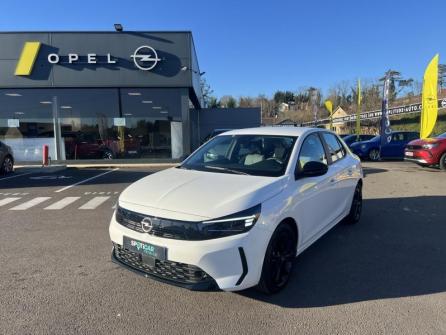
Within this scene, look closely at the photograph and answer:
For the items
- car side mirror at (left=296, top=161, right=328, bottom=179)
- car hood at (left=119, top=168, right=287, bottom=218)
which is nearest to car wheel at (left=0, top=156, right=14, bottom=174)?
car hood at (left=119, top=168, right=287, bottom=218)

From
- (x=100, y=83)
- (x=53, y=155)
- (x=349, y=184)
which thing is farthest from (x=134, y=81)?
(x=349, y=184)

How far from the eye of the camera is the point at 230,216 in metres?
3.09

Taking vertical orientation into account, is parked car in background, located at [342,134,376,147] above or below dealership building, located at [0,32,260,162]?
below

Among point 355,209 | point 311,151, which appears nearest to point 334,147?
point 311,151

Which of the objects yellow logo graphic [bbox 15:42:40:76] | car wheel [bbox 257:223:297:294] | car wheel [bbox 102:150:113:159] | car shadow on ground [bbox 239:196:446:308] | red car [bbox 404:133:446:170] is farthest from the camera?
car wheel [bbox 102:150:113:159]

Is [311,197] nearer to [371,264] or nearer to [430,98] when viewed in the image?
[371,264]

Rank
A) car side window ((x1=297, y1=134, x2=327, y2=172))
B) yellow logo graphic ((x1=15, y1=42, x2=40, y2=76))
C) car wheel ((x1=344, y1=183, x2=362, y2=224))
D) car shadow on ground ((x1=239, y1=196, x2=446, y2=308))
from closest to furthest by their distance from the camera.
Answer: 1. car shadow on ground ((x1=239, y1=196, x2=446, y2=308))
2. car side window ((x1=297, y1=134, x2=327, y2=172))
3. car wheel ((x1=344, y1=183, x2=362, y2=224))
4. yellow logo graphic ((x1=15, y1=42, x2=40, y2=76))

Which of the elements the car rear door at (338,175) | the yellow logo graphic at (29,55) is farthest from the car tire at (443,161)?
the yellow logo graphic at (29,55)

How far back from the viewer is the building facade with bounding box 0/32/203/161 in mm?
17062

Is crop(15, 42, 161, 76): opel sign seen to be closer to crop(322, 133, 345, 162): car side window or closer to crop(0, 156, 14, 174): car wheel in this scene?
crop(0, 156, 14, 174): car wheel

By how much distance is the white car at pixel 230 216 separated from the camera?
3.07m

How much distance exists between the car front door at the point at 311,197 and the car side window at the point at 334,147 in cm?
28

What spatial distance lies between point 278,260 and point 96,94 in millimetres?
16413

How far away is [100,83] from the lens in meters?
17.4
